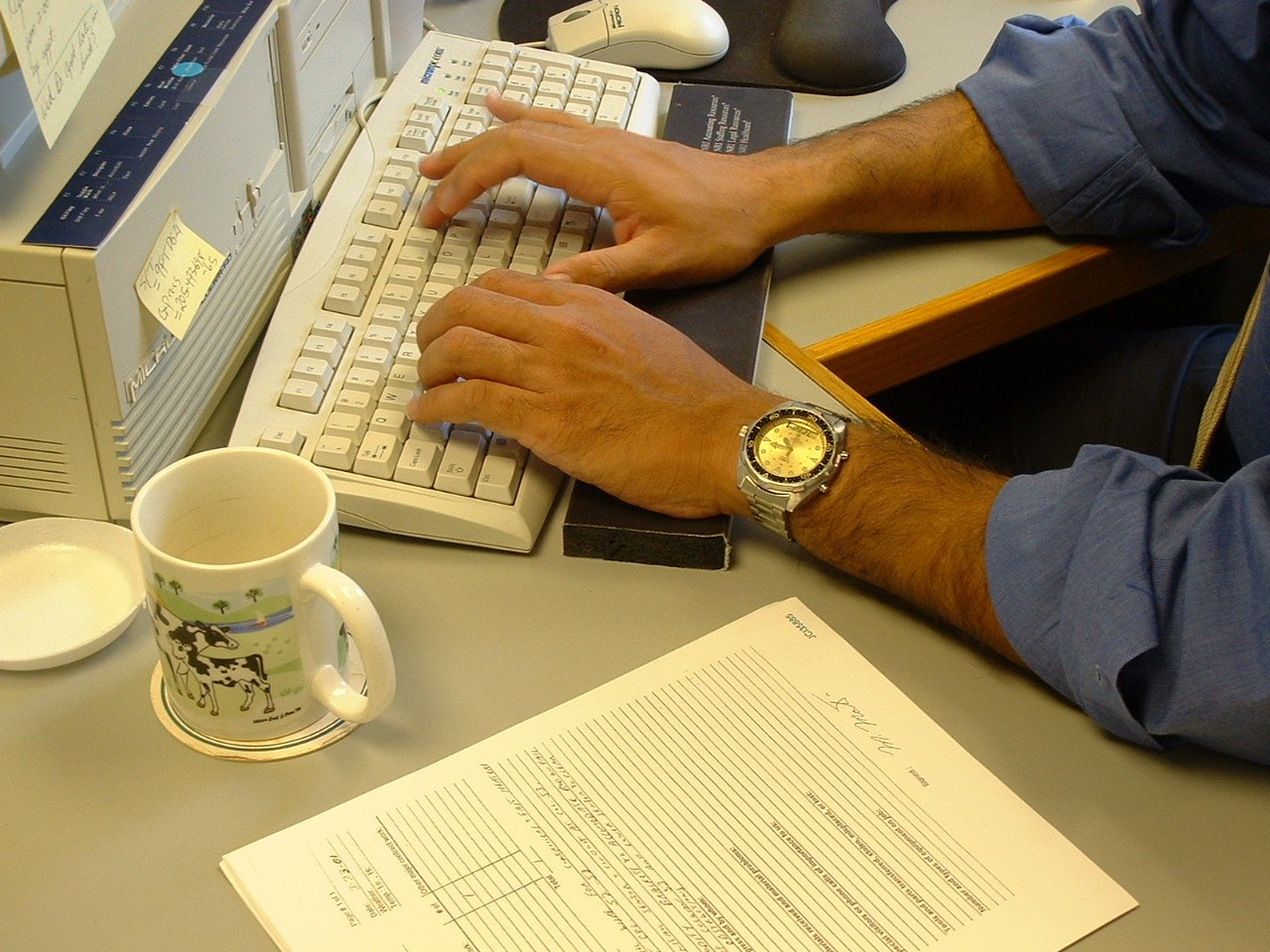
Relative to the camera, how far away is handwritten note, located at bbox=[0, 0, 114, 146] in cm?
63

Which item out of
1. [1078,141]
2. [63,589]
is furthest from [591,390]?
[1078,141]

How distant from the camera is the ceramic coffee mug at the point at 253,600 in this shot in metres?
0.57

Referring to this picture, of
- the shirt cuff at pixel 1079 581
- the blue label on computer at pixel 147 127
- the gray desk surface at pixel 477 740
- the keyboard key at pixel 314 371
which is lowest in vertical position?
the gray desk surface at pixel 477 740

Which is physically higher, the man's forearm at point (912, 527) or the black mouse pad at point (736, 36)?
the black mouse pad at point (736, 36)

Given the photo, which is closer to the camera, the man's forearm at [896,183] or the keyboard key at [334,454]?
the keyboard key at [334,454]

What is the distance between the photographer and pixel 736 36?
47.7 inches

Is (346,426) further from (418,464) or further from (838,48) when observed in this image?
(838,48)

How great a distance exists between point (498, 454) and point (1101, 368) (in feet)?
2.16

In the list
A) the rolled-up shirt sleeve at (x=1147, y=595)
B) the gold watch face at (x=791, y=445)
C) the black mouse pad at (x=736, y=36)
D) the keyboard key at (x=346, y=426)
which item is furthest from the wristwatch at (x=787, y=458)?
the black mouse pad at (x=736, y=36)

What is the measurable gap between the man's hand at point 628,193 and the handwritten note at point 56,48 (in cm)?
Result: 24

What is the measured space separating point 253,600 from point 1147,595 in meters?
0.43

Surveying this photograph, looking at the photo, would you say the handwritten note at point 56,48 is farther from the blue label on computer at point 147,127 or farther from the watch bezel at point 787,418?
the watch bezel at point 787,418

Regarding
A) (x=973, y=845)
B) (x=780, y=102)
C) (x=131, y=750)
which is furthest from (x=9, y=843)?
(x=780, y=102)

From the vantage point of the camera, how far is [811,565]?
0.75m
